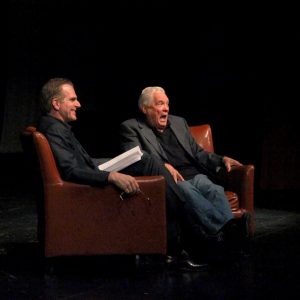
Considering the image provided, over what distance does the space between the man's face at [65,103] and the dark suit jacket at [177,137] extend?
637mm

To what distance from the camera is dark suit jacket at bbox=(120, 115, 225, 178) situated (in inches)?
175

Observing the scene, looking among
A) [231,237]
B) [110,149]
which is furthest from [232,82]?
[231,237]

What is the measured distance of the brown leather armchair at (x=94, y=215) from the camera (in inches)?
145

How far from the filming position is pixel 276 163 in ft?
24.2

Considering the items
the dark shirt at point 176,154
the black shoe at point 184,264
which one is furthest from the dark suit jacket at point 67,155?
the dark shirt at point 176,154

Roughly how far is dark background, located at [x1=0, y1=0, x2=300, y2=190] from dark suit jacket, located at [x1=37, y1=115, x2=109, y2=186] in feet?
12.6

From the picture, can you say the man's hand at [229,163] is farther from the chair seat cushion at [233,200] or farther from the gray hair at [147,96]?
the gray hair at [147,96]

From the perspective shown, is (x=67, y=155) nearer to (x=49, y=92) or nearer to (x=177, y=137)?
(x=49, y=92)

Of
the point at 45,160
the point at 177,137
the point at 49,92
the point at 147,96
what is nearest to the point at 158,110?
the point at 147,96

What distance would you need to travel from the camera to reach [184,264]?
12.6ft

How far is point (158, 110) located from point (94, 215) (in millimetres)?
1036

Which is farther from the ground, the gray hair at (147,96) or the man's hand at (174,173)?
the gray hair at (147,96)

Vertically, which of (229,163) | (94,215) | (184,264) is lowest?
(184,264)

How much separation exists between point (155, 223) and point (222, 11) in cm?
458
